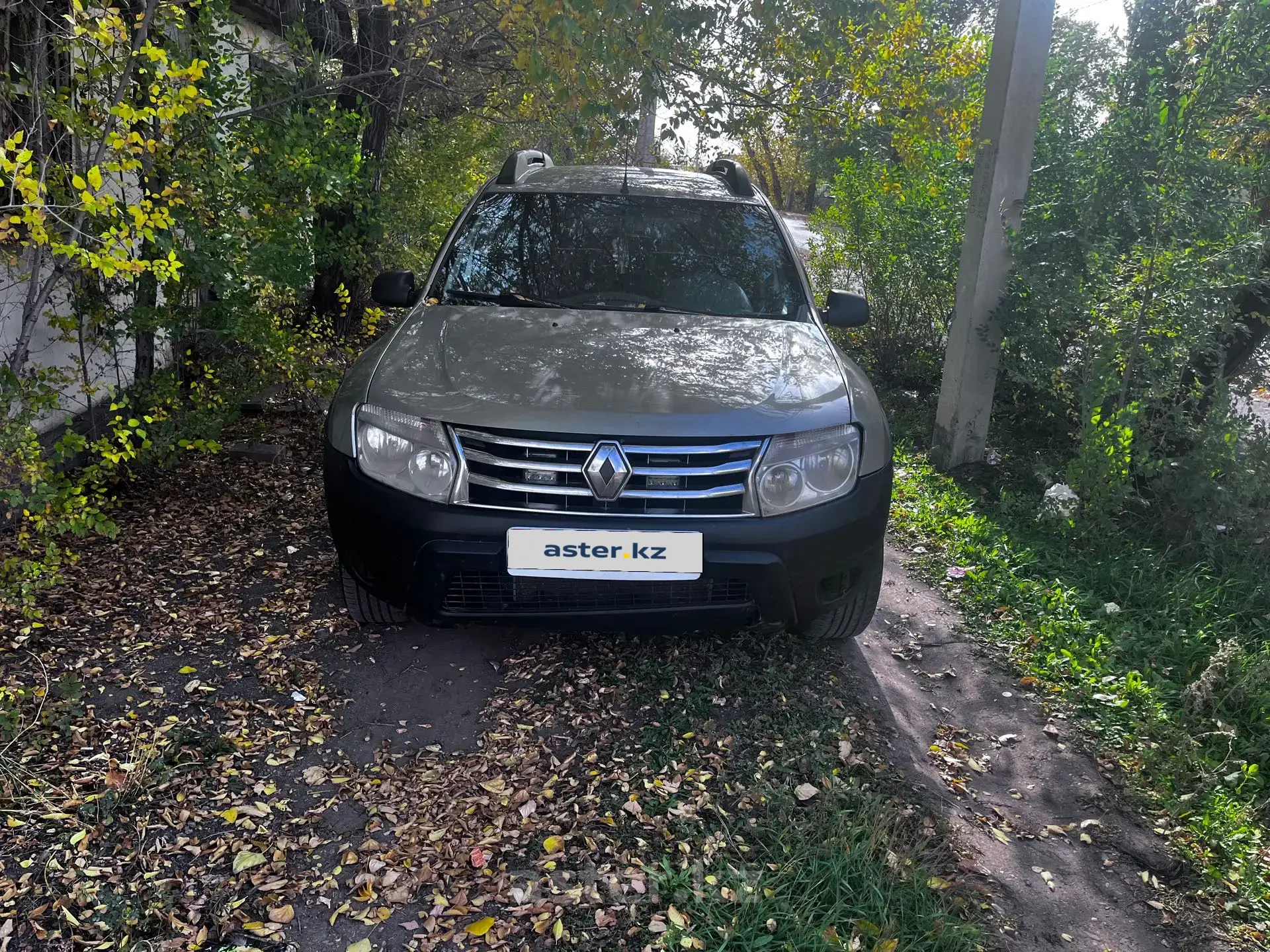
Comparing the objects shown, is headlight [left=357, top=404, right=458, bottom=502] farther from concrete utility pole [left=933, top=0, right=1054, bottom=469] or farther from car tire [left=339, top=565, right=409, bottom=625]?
concrete utility pole [left=933, top=0, right=1054, bottom=469]

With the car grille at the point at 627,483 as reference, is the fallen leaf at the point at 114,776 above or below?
below

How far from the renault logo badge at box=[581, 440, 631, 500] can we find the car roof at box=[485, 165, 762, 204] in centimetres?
191

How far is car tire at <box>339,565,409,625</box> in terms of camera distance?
332cm

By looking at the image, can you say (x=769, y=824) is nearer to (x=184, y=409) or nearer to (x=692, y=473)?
(x=692, y=473)

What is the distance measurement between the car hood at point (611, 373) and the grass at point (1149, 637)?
1564 mm

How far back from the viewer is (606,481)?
2770mm

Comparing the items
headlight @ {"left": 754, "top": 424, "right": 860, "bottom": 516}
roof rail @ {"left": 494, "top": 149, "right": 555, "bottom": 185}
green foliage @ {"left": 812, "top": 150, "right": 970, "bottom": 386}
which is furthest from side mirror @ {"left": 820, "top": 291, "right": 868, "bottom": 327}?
green foliage @ {"left": 812, "top": 150, "right": 970, "bottom": 386}

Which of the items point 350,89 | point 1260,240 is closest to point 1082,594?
point 1260,240

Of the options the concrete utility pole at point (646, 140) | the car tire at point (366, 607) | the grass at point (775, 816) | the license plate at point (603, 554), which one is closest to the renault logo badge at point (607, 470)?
the license plate at point (603, 554)

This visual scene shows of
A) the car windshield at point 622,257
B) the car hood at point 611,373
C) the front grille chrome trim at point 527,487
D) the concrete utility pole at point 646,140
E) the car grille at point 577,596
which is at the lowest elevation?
the car grille at point 577,596

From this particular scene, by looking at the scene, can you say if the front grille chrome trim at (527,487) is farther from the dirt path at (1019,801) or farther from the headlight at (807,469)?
the dirt path at (1019,801)

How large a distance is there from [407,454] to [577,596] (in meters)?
0.72

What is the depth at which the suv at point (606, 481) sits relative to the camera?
2.78 m

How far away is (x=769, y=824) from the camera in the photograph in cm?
255
